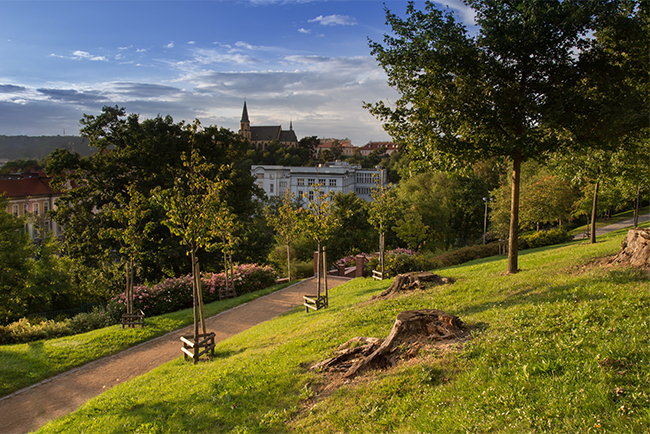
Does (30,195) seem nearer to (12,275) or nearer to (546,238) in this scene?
(12,275)

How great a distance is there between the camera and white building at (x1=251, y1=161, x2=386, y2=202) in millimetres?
89062

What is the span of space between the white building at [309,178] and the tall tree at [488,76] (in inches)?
2825

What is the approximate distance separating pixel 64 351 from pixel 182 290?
7.17 m

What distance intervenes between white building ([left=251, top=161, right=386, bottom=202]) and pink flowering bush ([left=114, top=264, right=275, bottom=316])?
6151cm

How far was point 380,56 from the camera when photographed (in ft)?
40.2

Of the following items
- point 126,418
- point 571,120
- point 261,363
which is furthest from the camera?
point 571,120

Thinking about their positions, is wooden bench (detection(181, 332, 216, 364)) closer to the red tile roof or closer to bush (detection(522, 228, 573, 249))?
bush (detection(522, 228, 573, 249))

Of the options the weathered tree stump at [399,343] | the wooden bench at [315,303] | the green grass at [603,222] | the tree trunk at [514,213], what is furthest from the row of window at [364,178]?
the weathered tree stump at [399,343]

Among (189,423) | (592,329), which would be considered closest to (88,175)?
(189,423)

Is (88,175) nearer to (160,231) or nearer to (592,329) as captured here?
(160,231)

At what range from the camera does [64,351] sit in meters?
12.0

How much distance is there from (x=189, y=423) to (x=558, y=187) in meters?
34.1

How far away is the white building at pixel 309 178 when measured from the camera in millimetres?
89062

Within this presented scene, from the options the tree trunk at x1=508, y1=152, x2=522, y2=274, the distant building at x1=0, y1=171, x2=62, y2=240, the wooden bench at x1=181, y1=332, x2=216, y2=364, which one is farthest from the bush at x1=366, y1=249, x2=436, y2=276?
the distant building at x1=0, y1=171, x2=62, y2=240
